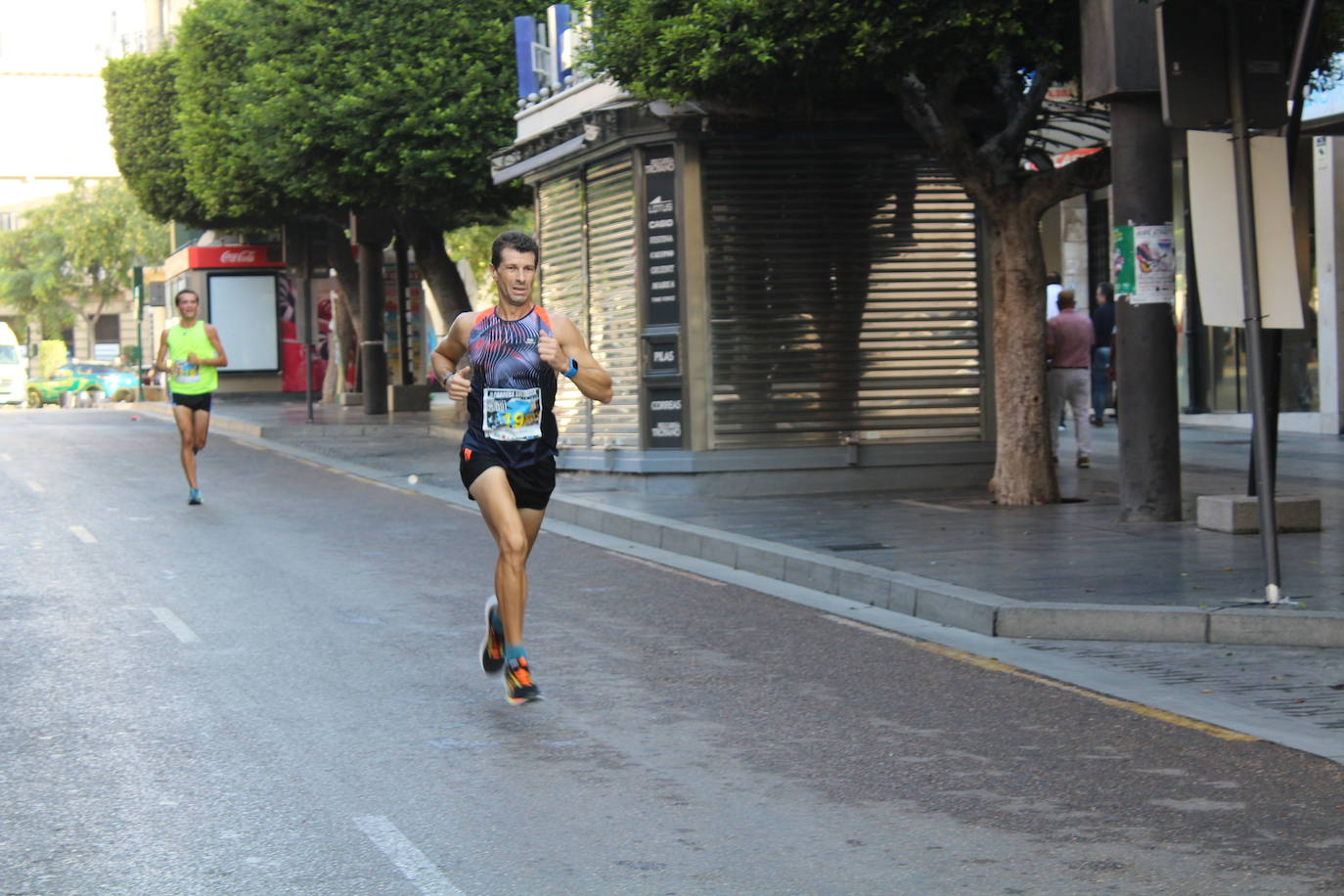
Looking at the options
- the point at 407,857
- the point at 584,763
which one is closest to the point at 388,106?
the point at 584,763

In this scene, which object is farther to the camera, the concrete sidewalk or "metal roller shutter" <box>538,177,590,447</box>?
"metal roller shutter" <box>538,177,590,447</box>

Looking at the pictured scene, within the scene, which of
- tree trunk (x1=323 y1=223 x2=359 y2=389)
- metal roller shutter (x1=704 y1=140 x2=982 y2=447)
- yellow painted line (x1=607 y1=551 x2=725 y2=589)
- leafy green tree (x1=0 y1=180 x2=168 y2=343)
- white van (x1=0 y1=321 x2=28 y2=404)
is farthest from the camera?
leafy green tree (x1=0 y1=180 x2=168 y2=343)

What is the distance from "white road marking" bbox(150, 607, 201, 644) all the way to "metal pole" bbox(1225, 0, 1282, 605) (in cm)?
549

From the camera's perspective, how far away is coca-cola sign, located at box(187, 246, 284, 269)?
4866 cm

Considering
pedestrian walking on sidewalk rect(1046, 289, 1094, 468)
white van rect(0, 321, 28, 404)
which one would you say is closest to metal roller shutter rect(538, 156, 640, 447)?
pedestrian walking on sidewalk rect(1046, 289, 1094, 468)

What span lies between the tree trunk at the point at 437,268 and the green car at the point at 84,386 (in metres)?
28.0

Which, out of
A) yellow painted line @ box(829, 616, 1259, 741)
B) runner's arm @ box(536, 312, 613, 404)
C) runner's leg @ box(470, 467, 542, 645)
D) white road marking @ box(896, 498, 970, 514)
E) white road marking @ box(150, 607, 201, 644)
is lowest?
yellow painted line @ box(829, 616, 1259, 741)

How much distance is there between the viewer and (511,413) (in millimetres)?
7469

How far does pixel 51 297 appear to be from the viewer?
2837 inches

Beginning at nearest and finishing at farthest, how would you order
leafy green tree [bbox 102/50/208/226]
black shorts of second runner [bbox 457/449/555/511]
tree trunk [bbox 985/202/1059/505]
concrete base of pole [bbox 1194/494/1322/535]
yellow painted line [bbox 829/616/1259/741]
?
yellow painted line [bbox 829/616/1259/741] < black shorts of second runner [bbox 457/449/555/511] < concrete base of pole [bbox 1194/494/1322/535] < tree trunk [bbox 985/202/1059/505] < leafy green tree [bbox 102/50/208/226]

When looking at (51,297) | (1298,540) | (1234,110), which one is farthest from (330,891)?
(51,297)

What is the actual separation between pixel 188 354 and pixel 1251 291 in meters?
10.0

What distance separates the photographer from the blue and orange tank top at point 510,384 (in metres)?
7.44

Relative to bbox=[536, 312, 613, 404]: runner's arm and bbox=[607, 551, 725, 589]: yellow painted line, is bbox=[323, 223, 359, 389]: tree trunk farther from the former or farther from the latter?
bbox=[536, 312, 613, 404]: runner's arm
